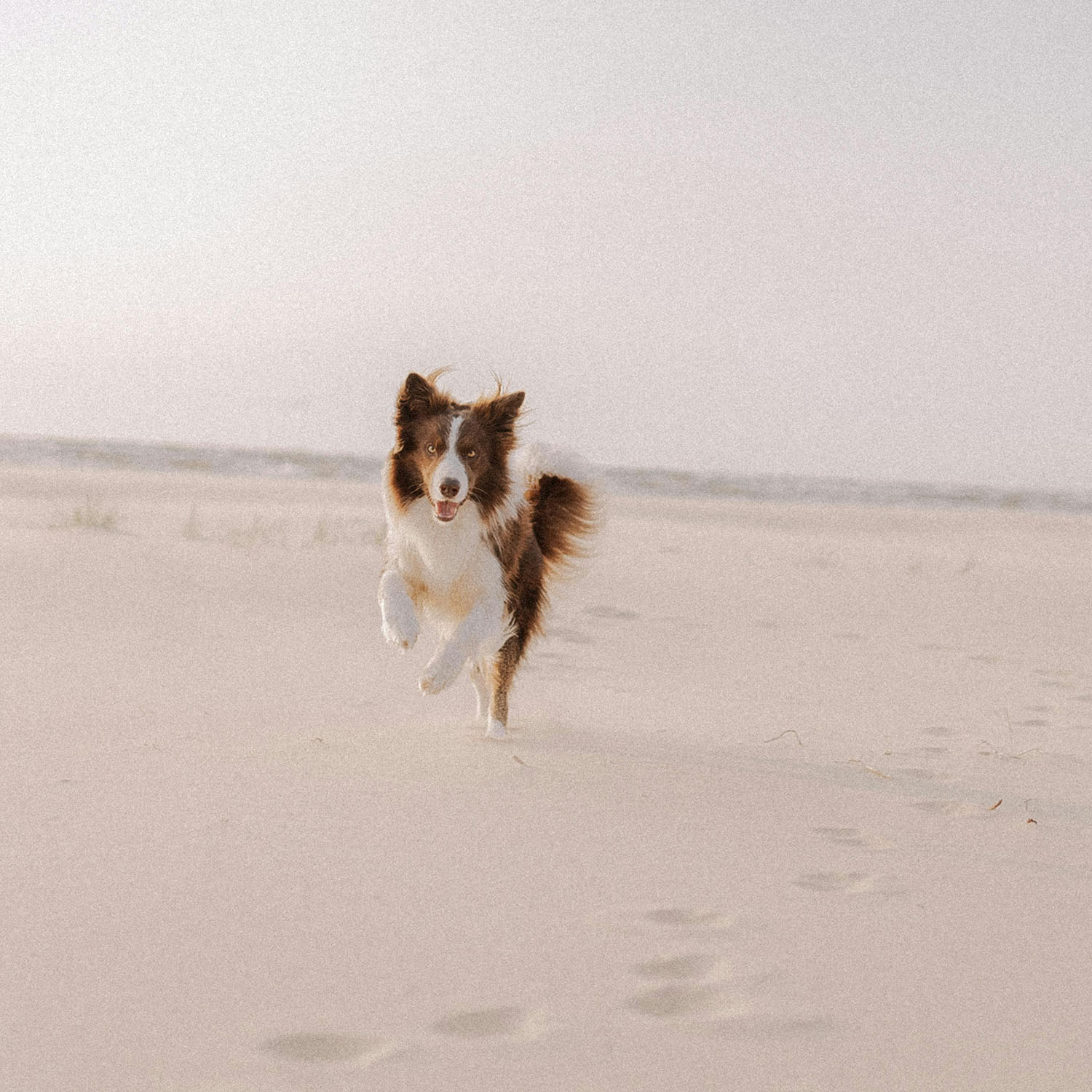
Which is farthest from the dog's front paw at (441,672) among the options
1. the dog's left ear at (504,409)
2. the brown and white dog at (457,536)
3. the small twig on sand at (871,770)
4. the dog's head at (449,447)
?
the small twig on sand at (871,770)

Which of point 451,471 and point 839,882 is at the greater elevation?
point 451,471

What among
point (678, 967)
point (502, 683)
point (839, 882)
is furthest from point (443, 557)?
point (678, 967)

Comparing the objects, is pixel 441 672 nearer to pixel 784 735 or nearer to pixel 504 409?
pixel 504 409

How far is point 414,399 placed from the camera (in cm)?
445

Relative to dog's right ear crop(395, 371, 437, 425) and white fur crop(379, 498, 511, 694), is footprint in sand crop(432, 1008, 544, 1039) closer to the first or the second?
white fur crop(379, 498, 511, 694)

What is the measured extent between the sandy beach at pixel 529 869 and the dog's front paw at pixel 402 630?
1.45 ft

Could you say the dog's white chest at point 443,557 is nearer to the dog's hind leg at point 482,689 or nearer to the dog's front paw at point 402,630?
the dog's front paw at point 402,630

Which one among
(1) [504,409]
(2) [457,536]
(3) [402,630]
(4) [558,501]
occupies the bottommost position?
(3) [402,630]

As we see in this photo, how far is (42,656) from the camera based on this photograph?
5.81 metres

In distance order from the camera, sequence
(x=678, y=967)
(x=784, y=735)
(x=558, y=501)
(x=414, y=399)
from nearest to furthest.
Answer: (x=678, y=967)
(x=414, y=399)
(x=784, y=735)
(x=558, y=501)

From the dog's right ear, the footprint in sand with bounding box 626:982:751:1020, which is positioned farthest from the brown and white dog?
the footprint in sand with bounding box 626:982:751:1020

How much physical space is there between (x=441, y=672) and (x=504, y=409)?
45.5 inches

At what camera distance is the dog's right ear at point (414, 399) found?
4.42m

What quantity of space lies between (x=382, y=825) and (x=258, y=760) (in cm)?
94
